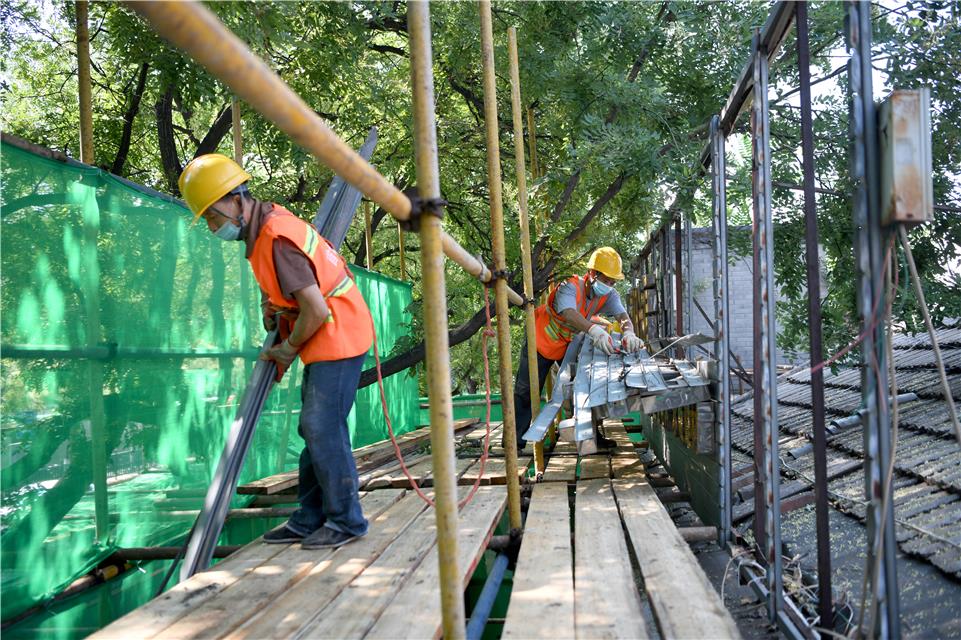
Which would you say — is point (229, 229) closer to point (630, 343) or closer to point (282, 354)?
point (282, 354)

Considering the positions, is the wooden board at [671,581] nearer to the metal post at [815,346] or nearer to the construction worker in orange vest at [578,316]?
the metal post at [815,346]

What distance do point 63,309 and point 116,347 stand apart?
0.43 m

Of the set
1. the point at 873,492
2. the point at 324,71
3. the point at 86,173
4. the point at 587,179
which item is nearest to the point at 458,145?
the point at 587,179

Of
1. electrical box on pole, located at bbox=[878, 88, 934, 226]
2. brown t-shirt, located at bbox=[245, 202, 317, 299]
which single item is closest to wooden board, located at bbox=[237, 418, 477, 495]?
brown t-shirt, located at bbox=[245, 202, 317, 299]

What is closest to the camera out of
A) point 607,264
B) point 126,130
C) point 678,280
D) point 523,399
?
point 607,264

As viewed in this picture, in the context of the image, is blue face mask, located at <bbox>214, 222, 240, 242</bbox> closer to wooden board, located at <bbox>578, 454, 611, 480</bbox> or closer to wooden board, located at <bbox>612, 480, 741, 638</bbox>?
wooden board, located at <bbox>612, 480, 741, 638</bbox>

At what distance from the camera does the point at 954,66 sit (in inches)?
212

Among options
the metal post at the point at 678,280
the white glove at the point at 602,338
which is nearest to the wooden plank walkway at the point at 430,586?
Result: the white glove at the point at 602,338

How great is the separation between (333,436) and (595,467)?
2.87m

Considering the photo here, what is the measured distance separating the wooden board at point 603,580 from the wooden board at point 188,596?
4.43 ft

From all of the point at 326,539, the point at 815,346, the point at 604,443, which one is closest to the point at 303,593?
the point at 326,539

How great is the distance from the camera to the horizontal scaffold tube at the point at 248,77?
1226 millimetres

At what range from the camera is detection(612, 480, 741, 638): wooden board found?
245 cm

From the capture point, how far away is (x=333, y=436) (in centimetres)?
362
